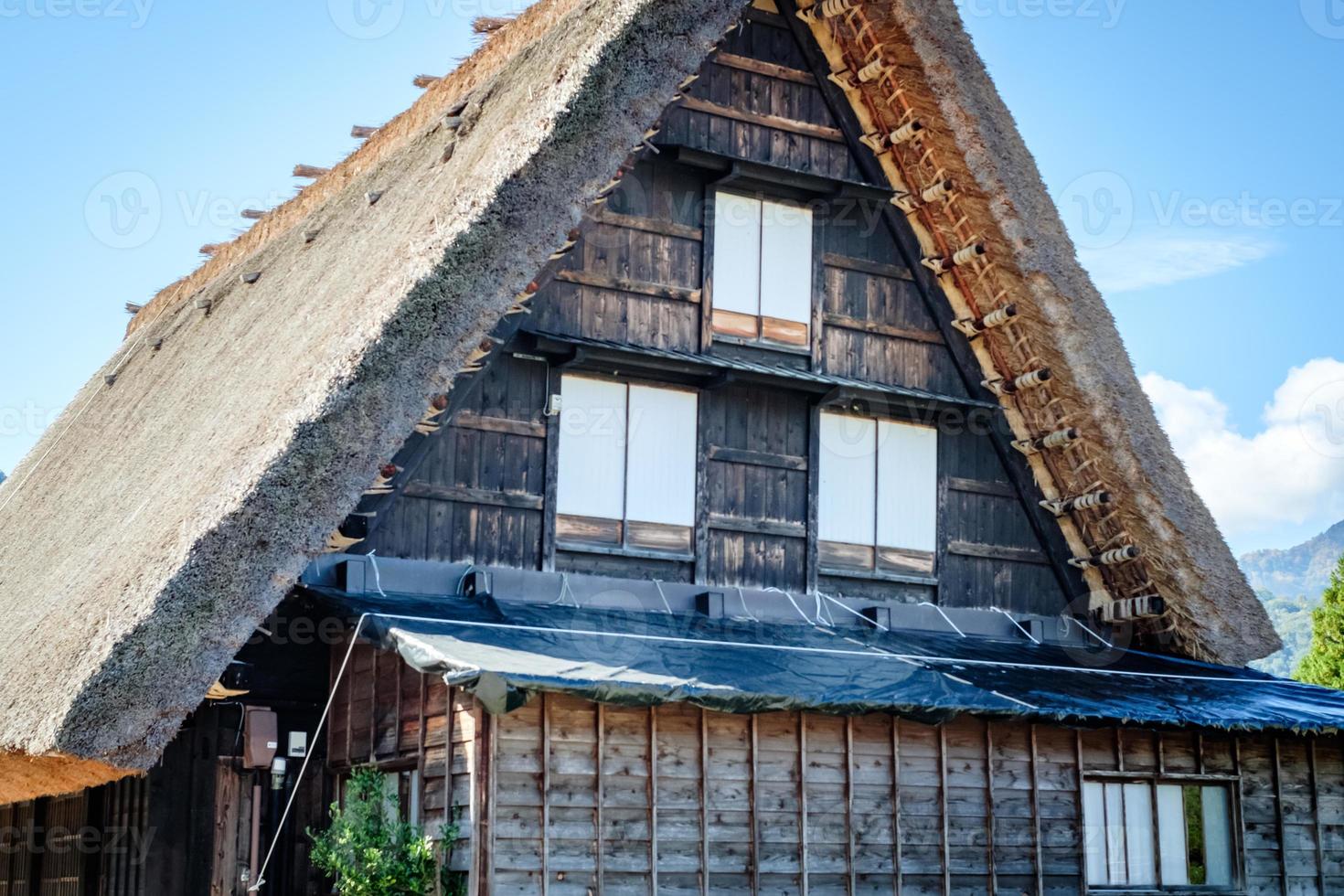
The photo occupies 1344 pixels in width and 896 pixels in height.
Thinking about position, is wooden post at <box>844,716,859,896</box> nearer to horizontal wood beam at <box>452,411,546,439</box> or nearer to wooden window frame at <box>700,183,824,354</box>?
horizontal wood beam at <box>452,411,546,439</box>

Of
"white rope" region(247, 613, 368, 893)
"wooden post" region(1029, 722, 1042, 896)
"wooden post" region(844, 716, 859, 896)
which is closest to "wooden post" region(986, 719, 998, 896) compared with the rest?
"wooden post" region(1029, 722, 1042, 896)

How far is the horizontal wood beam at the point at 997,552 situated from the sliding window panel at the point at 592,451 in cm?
313

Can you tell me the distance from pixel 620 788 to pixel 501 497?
2476 millimetres

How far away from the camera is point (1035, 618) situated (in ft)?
45.6

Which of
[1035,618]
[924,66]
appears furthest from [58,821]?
[924,66]

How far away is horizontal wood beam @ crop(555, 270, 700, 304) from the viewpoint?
40.3 feet

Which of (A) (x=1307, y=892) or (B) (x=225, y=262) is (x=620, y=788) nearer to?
(A) (x=1307, y=892)

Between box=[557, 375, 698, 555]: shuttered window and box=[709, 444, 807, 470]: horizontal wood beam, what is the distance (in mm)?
211

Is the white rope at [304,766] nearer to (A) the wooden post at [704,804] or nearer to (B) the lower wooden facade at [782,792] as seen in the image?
(B) the lower wooden facade at [782,792]

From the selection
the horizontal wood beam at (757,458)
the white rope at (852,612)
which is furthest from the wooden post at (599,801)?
the white rope at (852,612)

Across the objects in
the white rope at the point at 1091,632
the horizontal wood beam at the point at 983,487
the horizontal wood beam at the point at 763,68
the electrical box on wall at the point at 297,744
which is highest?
the horizontal wood beam at the point at 763,68

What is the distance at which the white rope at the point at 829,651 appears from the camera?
34.1 ft

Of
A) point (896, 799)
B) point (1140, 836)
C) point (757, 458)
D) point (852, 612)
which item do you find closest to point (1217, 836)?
point (1140, 836)

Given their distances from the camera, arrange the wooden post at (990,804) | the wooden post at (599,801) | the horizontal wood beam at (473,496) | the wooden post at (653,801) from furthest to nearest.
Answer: the wooden post at (990,804), the horizontal wood beam at (473,496), the wooden post at (653,801), the wooden post at (599,801)
